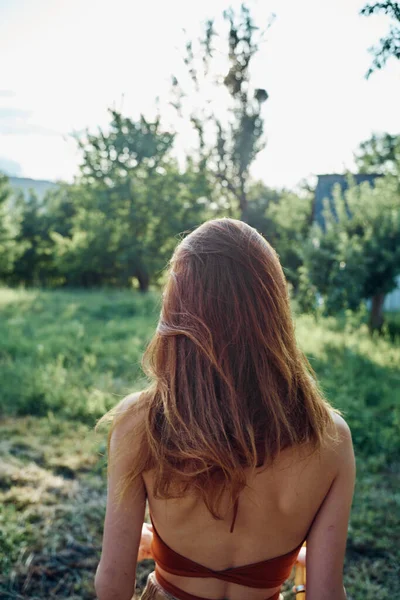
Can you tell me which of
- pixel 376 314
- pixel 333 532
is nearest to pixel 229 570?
pixel 333 532

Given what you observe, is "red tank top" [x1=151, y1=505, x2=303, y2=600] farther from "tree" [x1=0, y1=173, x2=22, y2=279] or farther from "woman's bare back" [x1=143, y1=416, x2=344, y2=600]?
"tree" [x1=0, y1=173, x2=22, y2=279]

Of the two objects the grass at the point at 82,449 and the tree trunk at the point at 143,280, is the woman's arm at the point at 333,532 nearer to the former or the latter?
the grass at the point at 82,449

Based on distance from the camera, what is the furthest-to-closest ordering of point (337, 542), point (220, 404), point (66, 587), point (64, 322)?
point (64, 322) < point (66, 587) < point (337, 542) < point (220, 404)

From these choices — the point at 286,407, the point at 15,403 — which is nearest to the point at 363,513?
the point at 286,407

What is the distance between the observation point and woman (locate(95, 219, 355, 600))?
4.22 feet

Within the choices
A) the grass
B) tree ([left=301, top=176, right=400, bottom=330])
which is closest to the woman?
the grass

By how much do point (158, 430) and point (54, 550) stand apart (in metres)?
1.94

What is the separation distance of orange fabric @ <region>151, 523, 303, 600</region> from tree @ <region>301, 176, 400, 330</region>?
8482mm

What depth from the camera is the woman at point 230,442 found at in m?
1.29

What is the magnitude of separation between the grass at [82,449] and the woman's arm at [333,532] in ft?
4.20

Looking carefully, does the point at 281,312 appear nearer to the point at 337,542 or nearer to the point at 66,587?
the point at 337,542

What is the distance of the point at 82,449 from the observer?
4.24 m

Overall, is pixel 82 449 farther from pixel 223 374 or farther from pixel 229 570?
pixel 223 374

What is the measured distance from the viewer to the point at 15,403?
5184 mm
